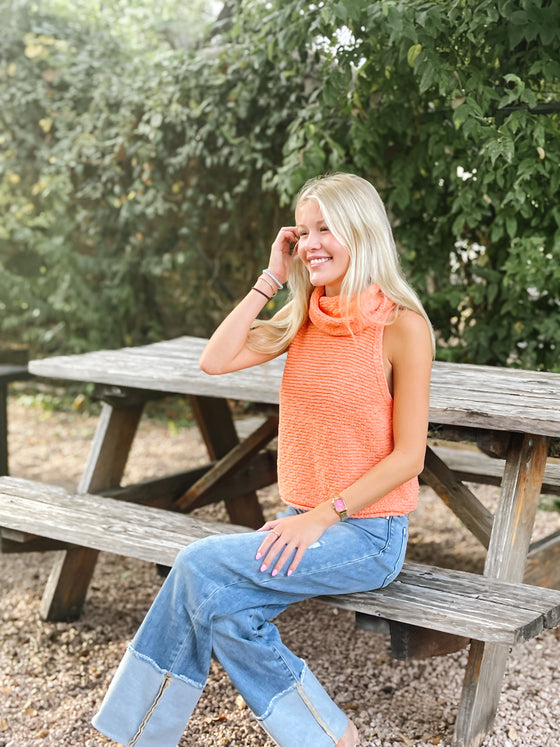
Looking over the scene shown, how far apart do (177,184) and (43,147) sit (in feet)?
4.09

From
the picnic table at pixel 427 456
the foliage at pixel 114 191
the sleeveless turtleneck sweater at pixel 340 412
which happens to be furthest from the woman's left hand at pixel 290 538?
the foliage at pixel 114 191

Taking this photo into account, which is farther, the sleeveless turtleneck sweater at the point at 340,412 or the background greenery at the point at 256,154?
the background greenery at the point at 256,154

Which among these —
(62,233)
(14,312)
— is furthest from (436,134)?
(14,312)

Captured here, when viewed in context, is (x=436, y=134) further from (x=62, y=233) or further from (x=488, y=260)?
(x=62, y=233)

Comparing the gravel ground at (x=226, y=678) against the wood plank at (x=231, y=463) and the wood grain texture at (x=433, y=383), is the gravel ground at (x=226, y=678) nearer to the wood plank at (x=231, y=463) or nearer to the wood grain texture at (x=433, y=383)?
the wood plank at (x=231, y=463)

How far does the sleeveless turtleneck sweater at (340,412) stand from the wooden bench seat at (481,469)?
1.03 metres

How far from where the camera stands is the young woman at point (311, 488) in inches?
84.7

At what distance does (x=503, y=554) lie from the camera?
2570 mm

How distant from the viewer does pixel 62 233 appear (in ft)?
23.2

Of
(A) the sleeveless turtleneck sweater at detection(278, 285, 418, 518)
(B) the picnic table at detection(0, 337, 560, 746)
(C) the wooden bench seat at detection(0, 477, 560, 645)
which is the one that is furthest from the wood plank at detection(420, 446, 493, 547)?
(A) the sleeveless turtleneck sweater at detection(278, 285, 418, 518)

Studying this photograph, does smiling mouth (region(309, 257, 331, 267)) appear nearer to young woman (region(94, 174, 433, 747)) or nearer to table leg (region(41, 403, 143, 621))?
young woman (region(94, 174, 433, 747))

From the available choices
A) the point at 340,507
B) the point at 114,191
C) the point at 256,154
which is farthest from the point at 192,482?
the point at 114,191

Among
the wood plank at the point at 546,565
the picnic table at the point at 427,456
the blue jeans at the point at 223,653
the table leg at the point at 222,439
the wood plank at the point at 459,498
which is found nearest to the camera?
the blue jeans at the point at 223,653

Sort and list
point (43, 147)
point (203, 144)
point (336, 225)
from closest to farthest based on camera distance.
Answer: point (336, 225) < point (203, 144) < point (43, 147)
